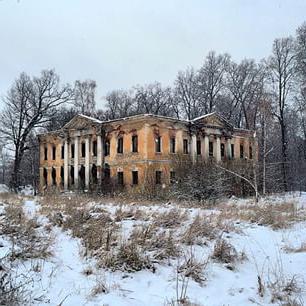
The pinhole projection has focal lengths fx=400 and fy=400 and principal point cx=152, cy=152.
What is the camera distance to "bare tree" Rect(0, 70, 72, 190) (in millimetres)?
45562

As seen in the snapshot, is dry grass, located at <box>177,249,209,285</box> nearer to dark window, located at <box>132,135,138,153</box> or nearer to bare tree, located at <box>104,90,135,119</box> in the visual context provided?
dark window, located at <box>132,135,138,153</box>

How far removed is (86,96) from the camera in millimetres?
59031

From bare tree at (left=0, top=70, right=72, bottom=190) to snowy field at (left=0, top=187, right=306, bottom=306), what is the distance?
120 feet

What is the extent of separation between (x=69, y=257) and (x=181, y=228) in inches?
133

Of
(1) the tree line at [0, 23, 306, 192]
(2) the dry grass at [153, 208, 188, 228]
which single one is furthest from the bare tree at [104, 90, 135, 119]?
(2) the dry grass at [153, 208, 188, 228]

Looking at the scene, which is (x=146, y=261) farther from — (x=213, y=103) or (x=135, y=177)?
(x=213, y=103)

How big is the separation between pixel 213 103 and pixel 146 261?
45000mm

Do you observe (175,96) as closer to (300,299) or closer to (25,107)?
(25,107)

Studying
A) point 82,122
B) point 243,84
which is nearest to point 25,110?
point 82,122

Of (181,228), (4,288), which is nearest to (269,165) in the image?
(181,228)

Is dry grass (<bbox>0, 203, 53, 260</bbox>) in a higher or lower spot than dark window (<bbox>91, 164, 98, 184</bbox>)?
lower

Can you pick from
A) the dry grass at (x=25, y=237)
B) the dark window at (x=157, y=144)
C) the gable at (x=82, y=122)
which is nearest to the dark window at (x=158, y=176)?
the dark window at (x=157, y=144)

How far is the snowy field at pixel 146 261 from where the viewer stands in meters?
6.20

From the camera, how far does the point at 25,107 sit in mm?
→ 46688
